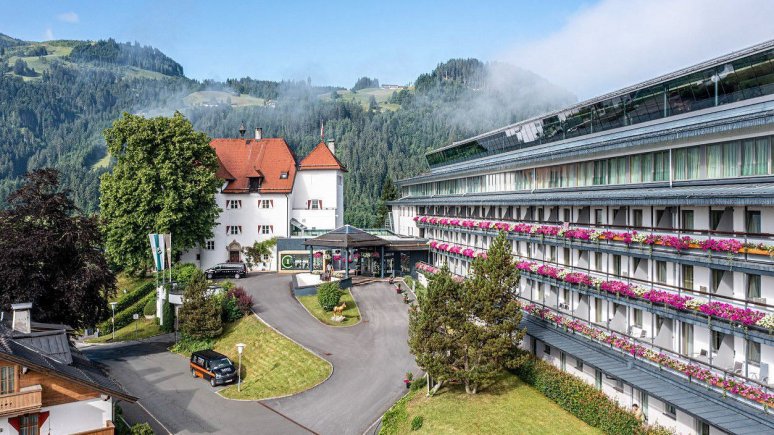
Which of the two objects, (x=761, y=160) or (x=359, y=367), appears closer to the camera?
(x=761, y=160)

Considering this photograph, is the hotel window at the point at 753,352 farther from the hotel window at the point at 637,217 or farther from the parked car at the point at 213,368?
the parked car at the point at 213,368

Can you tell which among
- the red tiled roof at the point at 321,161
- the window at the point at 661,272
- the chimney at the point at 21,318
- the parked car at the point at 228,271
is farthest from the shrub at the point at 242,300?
the window at the point at 661,272

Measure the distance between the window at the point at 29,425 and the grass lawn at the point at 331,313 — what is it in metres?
23.7

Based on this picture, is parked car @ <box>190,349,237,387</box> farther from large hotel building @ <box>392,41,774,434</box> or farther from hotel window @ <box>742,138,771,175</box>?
hotel window @ <box>742,138,771,175</box>

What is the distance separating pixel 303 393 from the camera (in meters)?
34.0

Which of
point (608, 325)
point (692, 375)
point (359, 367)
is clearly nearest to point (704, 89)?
point (608, 325)

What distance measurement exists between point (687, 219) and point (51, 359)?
29446mm

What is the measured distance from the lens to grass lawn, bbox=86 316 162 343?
5028 centimetres

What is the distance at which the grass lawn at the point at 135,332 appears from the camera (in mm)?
50281

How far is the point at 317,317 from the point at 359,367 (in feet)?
34.5

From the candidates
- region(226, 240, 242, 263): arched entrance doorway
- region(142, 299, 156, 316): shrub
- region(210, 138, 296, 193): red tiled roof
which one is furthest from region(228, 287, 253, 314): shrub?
region(210, 138, 296, 193): red tiled roof

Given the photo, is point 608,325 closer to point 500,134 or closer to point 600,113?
point 600,113

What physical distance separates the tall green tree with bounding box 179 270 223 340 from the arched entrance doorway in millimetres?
22073

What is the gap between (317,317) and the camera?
153 feet
